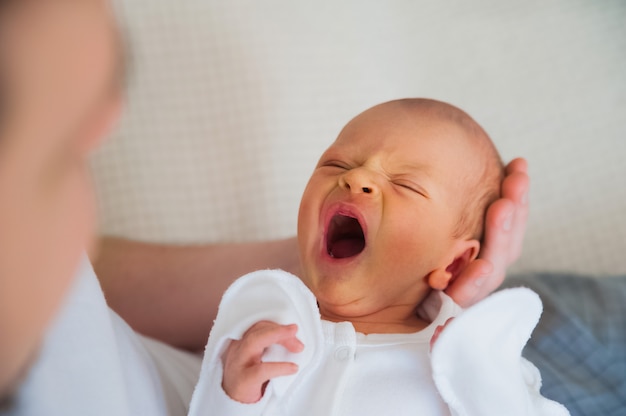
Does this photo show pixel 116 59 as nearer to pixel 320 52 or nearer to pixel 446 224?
pixel 446 224

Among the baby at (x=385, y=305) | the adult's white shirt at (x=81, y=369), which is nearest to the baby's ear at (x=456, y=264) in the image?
the baby at (x=385, y=305)

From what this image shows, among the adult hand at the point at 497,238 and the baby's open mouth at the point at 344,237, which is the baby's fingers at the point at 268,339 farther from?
the adult hand at the point at 497,238

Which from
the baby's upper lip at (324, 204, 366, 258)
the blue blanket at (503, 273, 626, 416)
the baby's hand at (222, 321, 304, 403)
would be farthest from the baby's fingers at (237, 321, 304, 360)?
the blue blanket at (503, 273, 626, 416)

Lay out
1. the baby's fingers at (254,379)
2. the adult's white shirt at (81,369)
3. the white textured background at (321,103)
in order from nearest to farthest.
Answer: the adult's white shirt at (81,369) < the baby's fingers at (254,379) < the white textured background at (321,103)

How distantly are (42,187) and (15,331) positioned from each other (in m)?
0.07

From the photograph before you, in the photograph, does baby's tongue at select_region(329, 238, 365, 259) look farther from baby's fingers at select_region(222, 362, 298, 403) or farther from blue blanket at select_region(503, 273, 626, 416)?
blue blanket at select_region(503, 273, 626, 416)

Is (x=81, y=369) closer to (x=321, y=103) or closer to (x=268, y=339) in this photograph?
(x=268, y=339)

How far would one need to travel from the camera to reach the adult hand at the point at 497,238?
2.21ft

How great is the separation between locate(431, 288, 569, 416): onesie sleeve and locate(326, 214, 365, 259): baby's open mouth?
0.13m

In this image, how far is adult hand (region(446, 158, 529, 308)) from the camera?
673mm

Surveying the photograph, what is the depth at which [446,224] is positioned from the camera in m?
0.66

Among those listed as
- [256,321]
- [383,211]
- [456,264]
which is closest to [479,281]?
[456,264]

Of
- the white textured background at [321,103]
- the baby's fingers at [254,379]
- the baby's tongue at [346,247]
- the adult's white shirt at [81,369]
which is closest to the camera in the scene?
the adult's white shirt at [81,369]

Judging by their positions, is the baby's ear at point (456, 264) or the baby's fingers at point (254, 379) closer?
the baby's fingers at point (254, 379)
